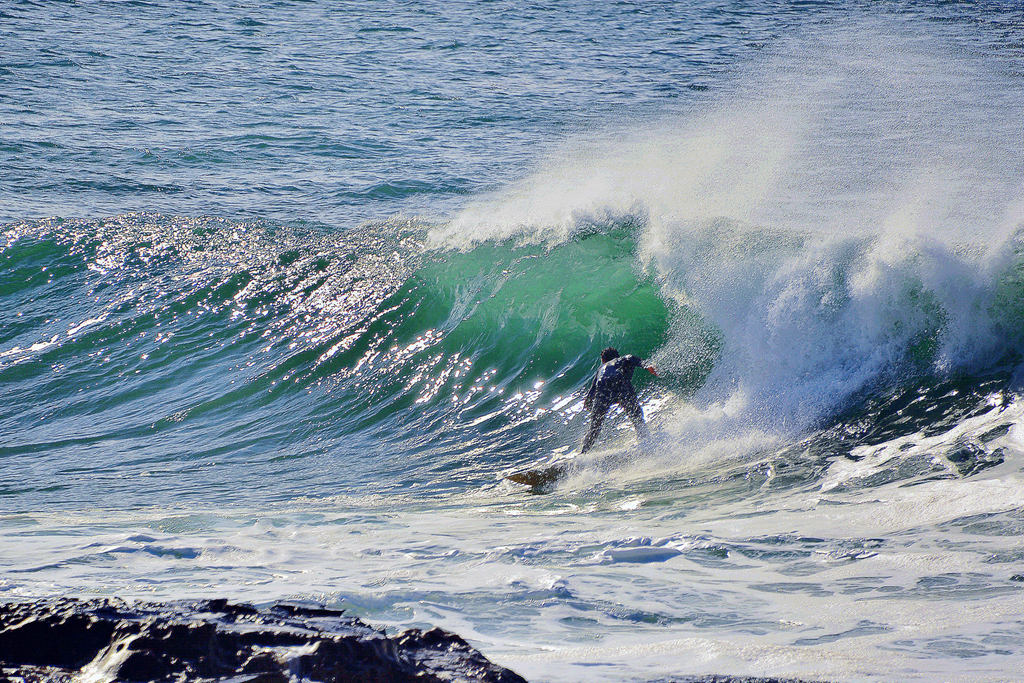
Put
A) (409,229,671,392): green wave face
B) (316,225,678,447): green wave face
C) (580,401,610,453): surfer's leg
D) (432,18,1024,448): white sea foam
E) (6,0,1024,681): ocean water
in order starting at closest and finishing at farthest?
(6,0,1024,681): ocean water → (580,401,610,453): surfer's leg → (432,18,1024,448): white sea foam → (316,225,678,447): green wave face → (409,229,671,392): green wave face

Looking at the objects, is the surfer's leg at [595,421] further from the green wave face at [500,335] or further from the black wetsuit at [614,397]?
the green wave face at [500,335]

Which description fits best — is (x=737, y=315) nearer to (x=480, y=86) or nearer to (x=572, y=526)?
(x=572, y=526)

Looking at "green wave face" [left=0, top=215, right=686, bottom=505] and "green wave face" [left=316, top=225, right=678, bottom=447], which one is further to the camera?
"green wave face" [left=316, top=225, right=678, bottom=447]

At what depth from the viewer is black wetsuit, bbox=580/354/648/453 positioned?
862 centimetres

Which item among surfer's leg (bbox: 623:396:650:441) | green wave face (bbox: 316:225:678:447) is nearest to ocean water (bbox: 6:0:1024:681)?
green wave face (bbox: 316:225:678:447)

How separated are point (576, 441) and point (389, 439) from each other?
1.89 m

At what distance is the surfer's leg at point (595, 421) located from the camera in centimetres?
858

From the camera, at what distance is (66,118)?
19.9m

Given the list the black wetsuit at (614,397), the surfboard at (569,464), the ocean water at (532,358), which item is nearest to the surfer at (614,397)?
the black wetsuit at (614,397)

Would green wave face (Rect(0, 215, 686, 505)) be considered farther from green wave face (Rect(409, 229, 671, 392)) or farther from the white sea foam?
the white sea foam

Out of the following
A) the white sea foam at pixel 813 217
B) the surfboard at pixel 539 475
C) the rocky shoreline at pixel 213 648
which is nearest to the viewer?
the rocky shoreline at pixel 213 648

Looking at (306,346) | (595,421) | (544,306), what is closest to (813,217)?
(544,306)

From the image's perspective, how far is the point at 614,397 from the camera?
8.62 m

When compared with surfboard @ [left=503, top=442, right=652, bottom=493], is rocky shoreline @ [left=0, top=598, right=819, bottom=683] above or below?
above
